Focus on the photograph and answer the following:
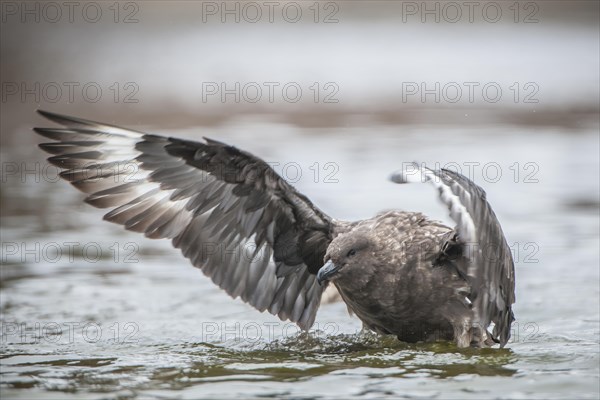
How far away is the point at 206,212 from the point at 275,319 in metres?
1.14

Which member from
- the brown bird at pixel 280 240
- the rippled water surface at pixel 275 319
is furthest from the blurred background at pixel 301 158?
the brown bird at pixel 280 240

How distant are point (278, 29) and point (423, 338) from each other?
1387 cm

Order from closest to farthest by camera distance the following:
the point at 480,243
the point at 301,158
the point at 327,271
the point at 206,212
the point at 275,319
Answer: the point at 480,243, the point at 327,271, the point at 206,212, the point at 275,319, the point at 301,158

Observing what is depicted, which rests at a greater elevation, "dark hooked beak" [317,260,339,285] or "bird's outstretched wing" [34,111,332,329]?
"bird's outstretched wing" [34,111,332,329]

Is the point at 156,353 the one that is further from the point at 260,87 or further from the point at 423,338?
the point at 260,87

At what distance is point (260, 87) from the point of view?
16.0 metres

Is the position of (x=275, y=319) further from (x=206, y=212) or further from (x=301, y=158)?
(x=301, y=158)

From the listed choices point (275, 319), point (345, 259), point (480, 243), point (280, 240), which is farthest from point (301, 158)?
point (480, 243)

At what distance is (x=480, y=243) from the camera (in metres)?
5.70

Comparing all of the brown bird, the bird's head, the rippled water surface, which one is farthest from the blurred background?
the bird's head

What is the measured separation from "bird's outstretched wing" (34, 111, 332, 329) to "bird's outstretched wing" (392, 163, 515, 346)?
3.44 ft

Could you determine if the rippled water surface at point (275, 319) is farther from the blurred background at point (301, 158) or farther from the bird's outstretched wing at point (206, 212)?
the bird's outstretched wing at point (206, 212)

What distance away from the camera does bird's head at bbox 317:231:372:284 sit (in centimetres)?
628

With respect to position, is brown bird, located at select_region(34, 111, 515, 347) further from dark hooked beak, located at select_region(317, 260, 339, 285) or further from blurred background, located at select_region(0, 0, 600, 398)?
blurred background, located at select_region(0, 0, 600, 398)
